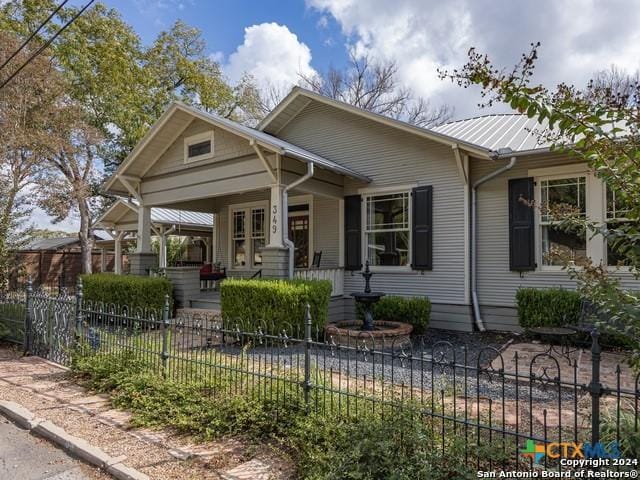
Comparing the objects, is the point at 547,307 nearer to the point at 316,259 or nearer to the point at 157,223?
the point at 316,259

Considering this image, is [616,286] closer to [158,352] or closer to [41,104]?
[158,352]

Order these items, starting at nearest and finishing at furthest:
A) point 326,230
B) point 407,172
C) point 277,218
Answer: point 277,218
point 407,172
point 326,230

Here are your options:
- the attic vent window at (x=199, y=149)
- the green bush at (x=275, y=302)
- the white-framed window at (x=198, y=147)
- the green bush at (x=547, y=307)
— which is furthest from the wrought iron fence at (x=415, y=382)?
the attic vent window at (x=199, y=149)

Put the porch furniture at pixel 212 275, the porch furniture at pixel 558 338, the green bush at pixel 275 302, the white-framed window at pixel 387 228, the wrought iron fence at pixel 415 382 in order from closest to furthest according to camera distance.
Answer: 1. the wrought iron fence at pixel 415 382
2. the porch furniture at pixel 558 338
3. the green bush at pixel 275 302
4. the white-framed window at pixel 387 228
5. the porch furniture at pixel 212 275

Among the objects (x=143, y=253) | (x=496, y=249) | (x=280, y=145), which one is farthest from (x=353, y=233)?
(x=143, y=253)

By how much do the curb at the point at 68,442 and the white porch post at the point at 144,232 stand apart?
22.8 feet

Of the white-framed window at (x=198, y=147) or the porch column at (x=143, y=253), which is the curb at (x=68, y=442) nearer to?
the white-framed window at (x=198, y=147)

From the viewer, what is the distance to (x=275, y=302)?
7.72m

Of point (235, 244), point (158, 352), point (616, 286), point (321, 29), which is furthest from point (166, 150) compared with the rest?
point (321, 29)

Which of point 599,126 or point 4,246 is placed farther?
point 4,246

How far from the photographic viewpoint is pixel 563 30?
11578 millimetres

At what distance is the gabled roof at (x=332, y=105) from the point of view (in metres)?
8.64

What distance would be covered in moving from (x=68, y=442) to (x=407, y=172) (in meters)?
8.07

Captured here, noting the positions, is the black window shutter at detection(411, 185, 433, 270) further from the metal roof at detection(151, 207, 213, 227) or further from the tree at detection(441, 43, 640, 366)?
the metal roof at detection(151, 207, 213, 227)
